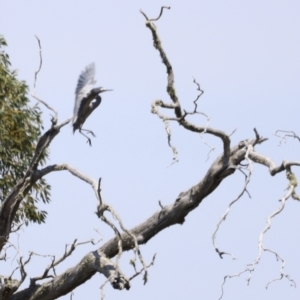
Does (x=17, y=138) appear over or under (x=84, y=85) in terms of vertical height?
over

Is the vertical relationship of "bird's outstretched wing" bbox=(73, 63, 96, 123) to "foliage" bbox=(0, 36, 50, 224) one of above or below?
below

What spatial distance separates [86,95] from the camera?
1130 cm

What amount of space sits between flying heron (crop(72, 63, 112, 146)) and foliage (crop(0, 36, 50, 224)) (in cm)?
693

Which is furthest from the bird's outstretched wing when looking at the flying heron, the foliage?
the foliage

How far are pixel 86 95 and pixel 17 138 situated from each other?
7.43 metres

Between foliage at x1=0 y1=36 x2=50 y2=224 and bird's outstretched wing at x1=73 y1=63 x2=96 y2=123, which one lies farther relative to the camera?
foliage at x1=0 y1=36 x2=50 y2=224

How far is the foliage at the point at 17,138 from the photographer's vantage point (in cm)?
1836

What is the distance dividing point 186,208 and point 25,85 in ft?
27.4

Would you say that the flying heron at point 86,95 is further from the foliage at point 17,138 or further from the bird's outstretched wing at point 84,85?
the foliage at point 17,138

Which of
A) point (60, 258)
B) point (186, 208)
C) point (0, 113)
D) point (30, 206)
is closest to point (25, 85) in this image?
point (0, 113)

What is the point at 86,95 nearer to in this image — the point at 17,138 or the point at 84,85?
the point at 84,85

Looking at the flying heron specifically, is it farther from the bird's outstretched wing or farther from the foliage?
the foliage

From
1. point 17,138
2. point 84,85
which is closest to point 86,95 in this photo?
point 84,85

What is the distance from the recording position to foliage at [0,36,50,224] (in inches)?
723
